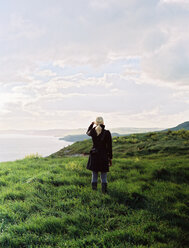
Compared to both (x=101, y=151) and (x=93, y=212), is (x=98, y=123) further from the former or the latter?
(x=93, y=212)

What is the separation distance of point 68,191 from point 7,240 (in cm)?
295

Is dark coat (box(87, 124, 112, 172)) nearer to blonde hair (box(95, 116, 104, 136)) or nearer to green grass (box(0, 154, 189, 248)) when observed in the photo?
blonde hair (box(95, 116, 104, 136))

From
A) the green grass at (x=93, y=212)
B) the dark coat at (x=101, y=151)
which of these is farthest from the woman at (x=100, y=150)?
the green grass at (x=93, y=212)

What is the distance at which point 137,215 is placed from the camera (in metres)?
5.95

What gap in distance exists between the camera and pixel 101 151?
789 centimetres

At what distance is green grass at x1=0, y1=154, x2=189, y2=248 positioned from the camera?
16.2ft

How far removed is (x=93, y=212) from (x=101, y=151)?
239cm

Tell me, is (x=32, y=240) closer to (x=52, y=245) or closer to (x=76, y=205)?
(x=52, y=245)

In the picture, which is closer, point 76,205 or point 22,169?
point 76,205

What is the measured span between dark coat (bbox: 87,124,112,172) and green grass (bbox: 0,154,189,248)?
33.1 inches

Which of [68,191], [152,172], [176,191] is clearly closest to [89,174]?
[68,191]

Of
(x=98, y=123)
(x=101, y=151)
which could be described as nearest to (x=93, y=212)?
(x=101, y=151)

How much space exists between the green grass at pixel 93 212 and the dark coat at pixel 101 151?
84 cm

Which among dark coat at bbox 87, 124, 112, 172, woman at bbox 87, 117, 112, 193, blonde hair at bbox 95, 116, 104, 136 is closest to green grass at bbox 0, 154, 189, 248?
woman at bbox 87, 117, 112, 193
